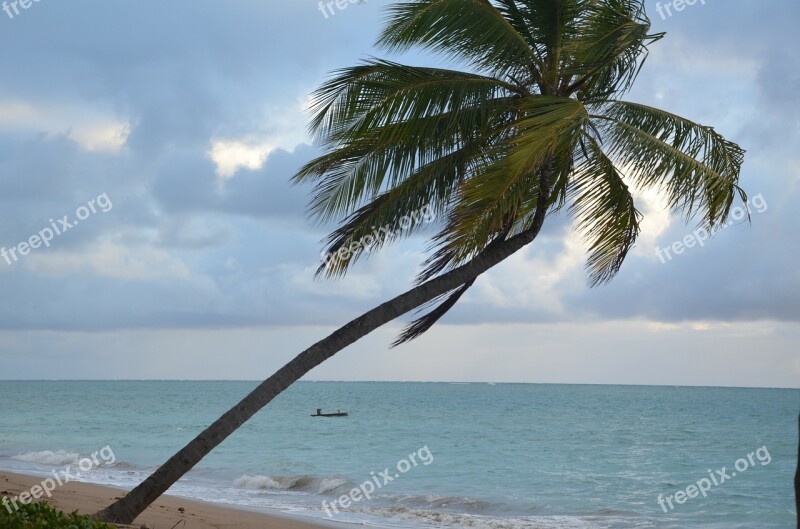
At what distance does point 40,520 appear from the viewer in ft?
20.4

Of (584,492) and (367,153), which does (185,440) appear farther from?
(367,153)

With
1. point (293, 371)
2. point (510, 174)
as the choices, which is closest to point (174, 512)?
point (293, 371)

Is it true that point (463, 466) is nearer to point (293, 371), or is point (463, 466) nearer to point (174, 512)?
point (174, 512)

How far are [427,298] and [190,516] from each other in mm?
5753

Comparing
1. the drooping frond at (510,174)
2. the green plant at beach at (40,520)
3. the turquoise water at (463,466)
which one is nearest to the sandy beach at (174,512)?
the turquoise water at (463,466)

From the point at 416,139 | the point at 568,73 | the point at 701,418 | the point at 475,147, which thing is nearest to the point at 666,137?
the point at 568,73

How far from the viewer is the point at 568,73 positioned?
7590 millimetres

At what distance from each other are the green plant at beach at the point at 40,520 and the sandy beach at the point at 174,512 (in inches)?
107

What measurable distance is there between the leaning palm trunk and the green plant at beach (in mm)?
835

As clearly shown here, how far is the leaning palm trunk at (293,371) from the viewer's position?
731 centimetres

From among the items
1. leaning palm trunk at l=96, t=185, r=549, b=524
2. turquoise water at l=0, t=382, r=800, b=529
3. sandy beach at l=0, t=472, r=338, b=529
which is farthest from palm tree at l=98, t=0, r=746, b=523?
turquoise water at l=0, t=382, r=800, b=529

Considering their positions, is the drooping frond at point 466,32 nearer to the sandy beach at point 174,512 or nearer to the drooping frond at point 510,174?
the drooping frond at point 510,174

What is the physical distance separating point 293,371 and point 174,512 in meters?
5.22

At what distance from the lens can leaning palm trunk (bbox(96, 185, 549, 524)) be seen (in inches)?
288
